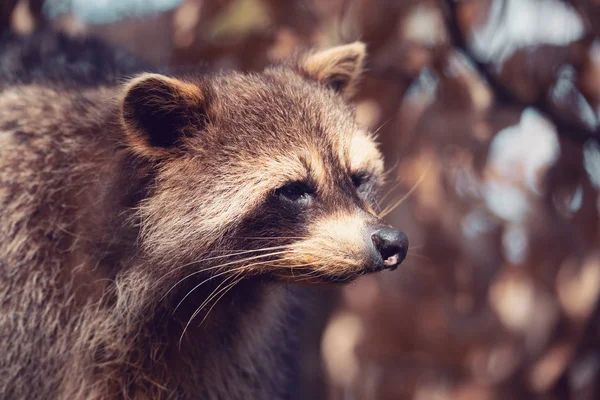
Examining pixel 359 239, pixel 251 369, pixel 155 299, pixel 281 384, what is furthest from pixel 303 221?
pixel 281 384

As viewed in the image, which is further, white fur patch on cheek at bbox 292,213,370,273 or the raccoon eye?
the raccoon eye

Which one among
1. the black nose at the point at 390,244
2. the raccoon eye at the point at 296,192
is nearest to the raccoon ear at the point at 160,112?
the raccoon eye at the point at 296,192

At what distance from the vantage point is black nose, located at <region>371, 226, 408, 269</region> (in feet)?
7.72

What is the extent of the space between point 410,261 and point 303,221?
6.86ft

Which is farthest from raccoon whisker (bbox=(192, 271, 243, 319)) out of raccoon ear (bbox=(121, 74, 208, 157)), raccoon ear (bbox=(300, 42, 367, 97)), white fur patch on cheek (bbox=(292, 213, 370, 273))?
raccoon ear (bbox=(300, 42, 367, 97))

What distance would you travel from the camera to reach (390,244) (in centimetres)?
235

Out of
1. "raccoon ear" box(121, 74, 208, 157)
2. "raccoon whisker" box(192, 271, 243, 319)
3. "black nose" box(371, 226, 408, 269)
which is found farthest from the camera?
"raccoon whisker" box(192, 271, 243, 319)

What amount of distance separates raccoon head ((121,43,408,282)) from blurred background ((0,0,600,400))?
1218 mm

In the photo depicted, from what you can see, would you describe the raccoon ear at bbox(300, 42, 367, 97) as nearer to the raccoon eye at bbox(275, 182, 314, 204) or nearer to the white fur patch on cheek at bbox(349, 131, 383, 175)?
the white fur patch on cheek at bbox(349, 131, 383, 175)

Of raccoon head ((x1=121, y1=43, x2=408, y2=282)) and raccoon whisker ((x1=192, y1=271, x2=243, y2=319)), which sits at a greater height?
raccoon head ((x1=121, y1=43, x2=408, y2=282))

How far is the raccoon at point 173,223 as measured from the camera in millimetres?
2520

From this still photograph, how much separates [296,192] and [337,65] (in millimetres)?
802

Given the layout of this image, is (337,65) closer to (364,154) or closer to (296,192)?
(364,154)

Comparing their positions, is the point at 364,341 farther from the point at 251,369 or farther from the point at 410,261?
the point at 251,369
